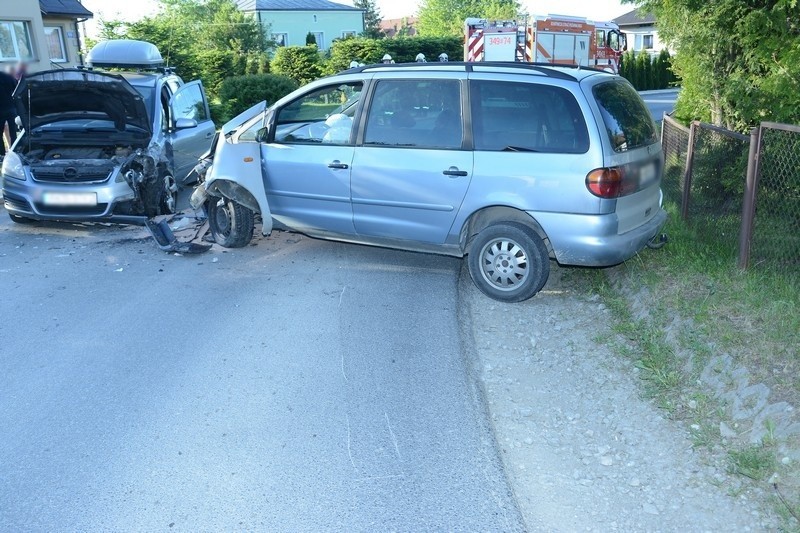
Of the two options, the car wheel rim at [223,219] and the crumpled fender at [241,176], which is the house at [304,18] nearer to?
the car wheel rim at [223,219]

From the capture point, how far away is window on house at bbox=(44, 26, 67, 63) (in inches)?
1085

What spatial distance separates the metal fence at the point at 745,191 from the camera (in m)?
6.41

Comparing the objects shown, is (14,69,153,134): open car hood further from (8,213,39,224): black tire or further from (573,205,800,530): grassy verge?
(573,205,800,530): grassy verge

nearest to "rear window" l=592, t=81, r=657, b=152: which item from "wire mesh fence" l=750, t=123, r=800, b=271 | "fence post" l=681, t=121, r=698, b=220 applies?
"wire mesh fence" l=750, t=123, r=800, b=271

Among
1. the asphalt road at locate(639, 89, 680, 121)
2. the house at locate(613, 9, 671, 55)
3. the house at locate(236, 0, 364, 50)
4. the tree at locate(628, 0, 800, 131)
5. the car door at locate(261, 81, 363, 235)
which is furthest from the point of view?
the house at locate(236, 0, 364, 50)

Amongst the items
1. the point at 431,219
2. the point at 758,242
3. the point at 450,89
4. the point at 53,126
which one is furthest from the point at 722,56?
the point at 53,126

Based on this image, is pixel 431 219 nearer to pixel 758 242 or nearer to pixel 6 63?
pixel 758 242

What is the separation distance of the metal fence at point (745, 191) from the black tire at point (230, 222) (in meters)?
4.98

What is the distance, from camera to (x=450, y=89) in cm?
683

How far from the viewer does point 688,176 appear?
8.23 meters

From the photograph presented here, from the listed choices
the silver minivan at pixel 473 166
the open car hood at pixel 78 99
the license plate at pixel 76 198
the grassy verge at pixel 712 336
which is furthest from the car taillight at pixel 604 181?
the open car hood at pixel 78 99

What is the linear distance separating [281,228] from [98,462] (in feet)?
13.8

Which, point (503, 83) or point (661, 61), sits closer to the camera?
point (503, 83)

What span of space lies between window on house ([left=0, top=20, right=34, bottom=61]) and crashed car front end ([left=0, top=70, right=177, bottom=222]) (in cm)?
1471
